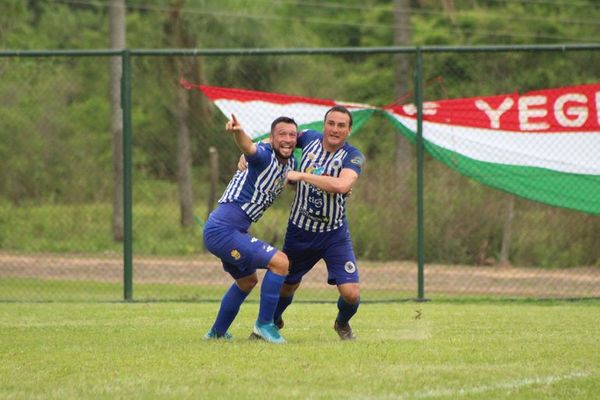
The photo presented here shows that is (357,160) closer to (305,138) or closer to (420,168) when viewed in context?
(305,138)

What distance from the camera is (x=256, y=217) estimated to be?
366 inches

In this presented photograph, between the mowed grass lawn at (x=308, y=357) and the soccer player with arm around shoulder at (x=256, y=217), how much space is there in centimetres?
37

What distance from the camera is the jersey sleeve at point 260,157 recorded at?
8898mm

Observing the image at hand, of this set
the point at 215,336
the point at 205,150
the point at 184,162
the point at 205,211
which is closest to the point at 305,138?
the point at 215,336

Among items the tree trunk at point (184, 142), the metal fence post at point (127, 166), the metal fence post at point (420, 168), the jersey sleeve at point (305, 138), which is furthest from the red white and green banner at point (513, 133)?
the jersey sleeve at point (305, 138)

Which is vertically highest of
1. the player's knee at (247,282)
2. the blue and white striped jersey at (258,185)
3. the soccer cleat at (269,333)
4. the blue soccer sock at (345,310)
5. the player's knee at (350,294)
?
the blue and white striped jersey at (258,185)

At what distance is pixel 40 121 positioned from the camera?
21.8 metres

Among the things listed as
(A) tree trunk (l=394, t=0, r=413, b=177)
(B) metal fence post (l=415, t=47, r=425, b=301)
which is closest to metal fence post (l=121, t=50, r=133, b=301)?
(B) metal fence post (l=415, t=47, r=425, b=301)

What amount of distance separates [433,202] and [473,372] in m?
11.0

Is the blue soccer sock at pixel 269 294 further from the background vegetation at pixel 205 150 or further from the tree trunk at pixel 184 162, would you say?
the tree trunk at pixel 184 162

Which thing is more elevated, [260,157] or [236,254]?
[260,157]

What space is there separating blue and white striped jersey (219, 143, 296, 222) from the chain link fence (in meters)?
5.52

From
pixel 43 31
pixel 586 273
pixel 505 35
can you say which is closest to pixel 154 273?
pixel 586 273

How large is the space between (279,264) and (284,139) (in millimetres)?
937
